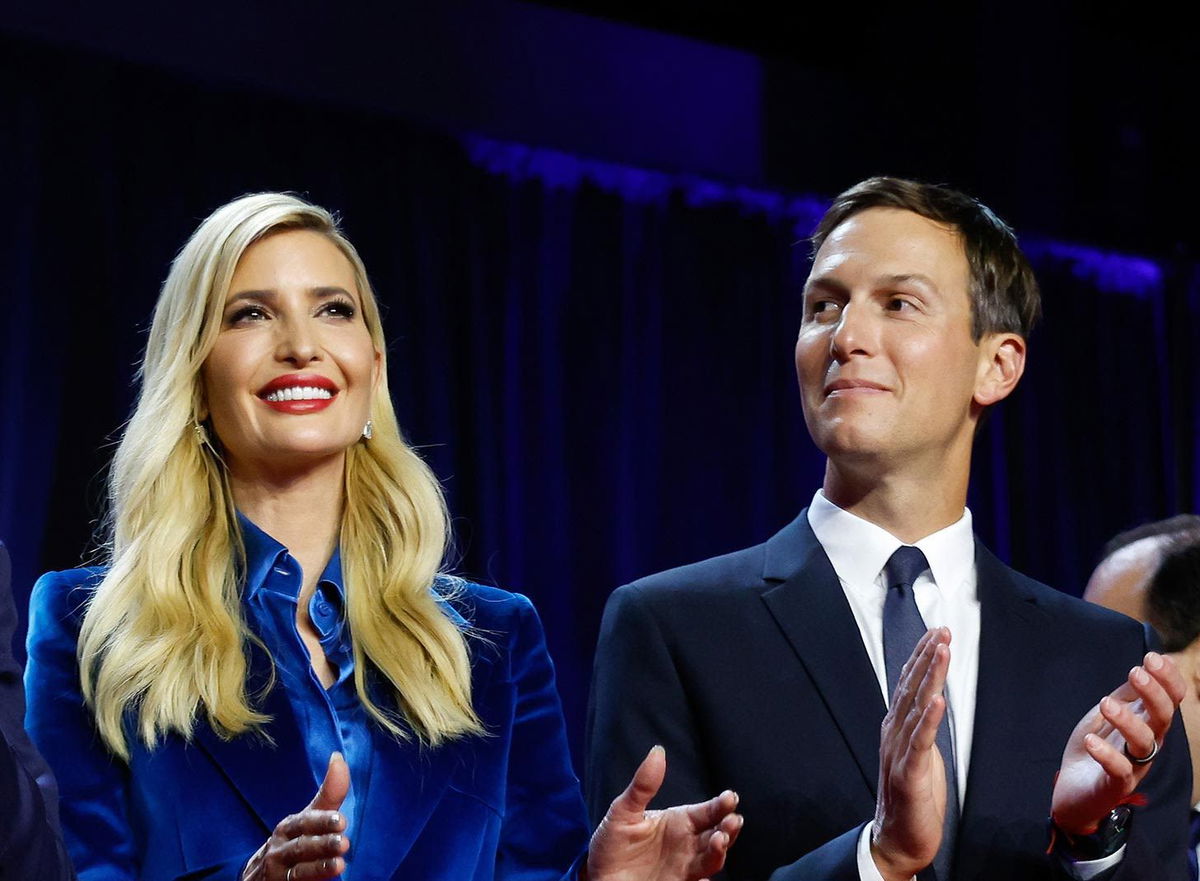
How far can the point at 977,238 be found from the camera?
95.3 inches

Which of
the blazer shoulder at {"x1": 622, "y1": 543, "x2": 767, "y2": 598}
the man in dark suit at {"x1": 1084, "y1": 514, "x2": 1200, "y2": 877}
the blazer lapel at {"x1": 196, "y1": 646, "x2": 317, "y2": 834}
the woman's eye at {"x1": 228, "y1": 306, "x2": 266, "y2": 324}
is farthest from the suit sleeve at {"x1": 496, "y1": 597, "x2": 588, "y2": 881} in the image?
the man in dark suit at {"x1": 1084, "y1": 514, "x2": 1200, "y2": 877}

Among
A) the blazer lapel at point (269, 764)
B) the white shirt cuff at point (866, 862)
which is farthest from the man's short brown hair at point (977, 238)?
the blazer lapel at point (269, 764)

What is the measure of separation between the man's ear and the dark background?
232 centimetres

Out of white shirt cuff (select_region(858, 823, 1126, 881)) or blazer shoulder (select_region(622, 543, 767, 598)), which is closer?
white shirt cuff (select_region(858, 823, 1126, 881))

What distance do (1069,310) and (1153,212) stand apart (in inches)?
17.9

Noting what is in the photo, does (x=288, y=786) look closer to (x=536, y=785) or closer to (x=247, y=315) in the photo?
(x=536, y=785)

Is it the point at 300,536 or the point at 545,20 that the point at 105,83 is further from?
the point at 300,536

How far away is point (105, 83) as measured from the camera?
4355mm

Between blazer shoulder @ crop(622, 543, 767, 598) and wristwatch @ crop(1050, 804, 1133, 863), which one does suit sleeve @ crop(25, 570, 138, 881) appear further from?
wristwatch @ crop(1050, 804, 1133, 863)

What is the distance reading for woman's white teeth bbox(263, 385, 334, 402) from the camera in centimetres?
217

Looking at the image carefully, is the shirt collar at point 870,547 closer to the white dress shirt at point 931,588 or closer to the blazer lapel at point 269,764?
the white dress shirt at point 931,588

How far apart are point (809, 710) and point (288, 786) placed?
635 mm

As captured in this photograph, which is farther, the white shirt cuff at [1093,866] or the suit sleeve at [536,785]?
the suit sleeve at [536,785]

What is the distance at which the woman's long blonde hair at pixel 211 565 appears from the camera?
201cm
